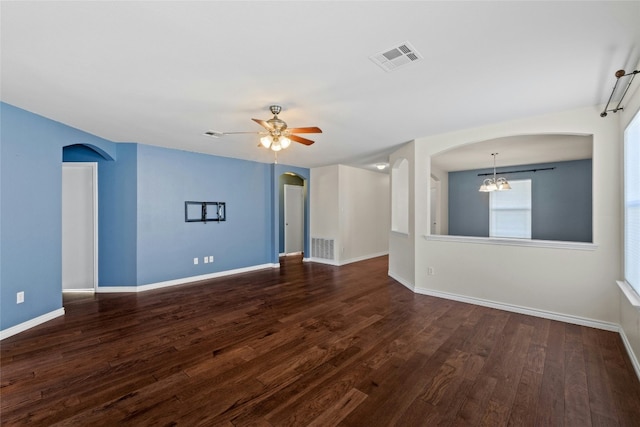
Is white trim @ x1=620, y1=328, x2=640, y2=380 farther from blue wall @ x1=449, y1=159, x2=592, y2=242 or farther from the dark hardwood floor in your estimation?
blue wall @ x1=449, y1=159, x2=592, y2=242

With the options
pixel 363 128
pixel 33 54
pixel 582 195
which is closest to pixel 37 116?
pixel 33 54

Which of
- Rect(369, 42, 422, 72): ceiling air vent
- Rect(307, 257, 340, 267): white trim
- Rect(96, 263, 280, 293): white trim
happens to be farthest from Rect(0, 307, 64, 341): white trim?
Rect(307, 257, 340, 267): white trim

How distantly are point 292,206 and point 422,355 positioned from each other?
21.3ft

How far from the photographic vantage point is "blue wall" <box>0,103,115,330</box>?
9.95ft

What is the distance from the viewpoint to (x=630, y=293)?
256 centimetres

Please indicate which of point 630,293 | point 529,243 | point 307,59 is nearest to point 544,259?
point 529,243

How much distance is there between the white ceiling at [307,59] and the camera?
168 centimetres

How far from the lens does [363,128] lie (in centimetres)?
396

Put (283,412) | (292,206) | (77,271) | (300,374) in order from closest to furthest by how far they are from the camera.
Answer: (283,412) < (300,374) < (77,271) < (292,206)

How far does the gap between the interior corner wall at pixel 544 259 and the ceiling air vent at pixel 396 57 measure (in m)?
2.37

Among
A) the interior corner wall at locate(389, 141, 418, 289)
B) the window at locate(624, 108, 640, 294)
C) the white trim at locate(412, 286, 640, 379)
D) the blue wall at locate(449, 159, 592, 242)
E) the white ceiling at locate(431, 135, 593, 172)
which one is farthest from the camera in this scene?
the blue wall at locate(449, 159, 592, 242)

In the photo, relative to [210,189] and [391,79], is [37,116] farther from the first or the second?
[391,79]

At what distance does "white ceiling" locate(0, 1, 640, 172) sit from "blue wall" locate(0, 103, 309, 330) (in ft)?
1.84

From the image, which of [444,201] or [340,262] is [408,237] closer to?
[340,262]
